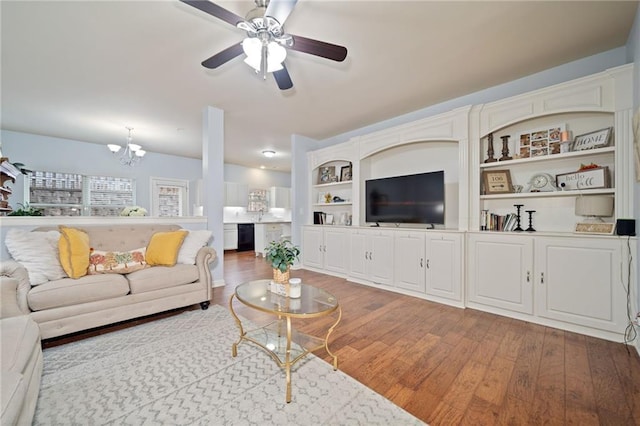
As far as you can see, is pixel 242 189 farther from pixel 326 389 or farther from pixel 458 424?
pixel 458 424

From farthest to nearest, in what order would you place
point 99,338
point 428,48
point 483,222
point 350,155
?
point 350,155
point 483,222
point 428,48
point 99,338

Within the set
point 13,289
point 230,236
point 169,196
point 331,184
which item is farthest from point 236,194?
point 13,289

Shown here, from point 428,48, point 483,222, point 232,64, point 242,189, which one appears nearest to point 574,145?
point 483,222

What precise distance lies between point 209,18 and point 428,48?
2.02 meters

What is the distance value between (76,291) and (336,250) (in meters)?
3.35

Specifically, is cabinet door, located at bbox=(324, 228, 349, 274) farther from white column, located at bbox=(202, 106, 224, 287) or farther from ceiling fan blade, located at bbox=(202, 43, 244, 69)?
ceiling fan blade, located at bbox=(202, 43, 244, 69)

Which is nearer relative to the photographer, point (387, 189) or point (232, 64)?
point (232, 64)

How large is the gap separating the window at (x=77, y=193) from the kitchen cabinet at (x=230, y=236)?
2.38 metres

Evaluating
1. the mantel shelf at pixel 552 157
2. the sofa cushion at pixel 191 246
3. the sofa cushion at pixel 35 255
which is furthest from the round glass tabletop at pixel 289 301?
the mantel shelf at pixel 552 157

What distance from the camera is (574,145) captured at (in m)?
2.69

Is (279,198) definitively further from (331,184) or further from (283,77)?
(283,77)

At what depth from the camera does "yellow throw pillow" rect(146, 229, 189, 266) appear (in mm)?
2785

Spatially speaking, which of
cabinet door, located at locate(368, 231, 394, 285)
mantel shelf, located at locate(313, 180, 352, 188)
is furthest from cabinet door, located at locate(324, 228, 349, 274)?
mantel shelf, located at locate(313, 180, 352, 188)

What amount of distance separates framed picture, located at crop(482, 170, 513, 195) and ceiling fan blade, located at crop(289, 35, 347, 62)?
234 centimetres
